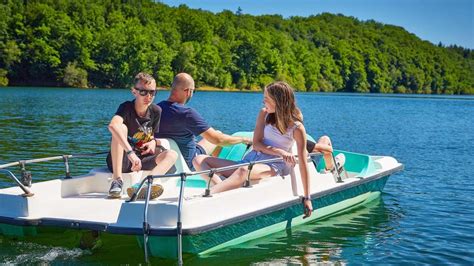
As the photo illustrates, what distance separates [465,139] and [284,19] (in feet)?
479

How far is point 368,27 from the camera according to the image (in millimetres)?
187875

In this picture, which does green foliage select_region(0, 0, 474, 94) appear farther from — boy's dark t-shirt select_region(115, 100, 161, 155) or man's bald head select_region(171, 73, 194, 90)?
boy's dark t-shirt select_region(115, 100, 161, 155)

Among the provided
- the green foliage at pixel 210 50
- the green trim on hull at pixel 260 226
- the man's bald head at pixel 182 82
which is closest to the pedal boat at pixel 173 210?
the green trim on hull at pixel 260 226

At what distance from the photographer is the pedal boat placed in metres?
6.48

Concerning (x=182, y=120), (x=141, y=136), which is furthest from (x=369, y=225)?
(x=141, y=136)

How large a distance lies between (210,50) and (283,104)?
100800mm

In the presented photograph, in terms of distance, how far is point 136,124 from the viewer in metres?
7.83

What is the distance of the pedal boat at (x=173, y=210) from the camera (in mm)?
6484

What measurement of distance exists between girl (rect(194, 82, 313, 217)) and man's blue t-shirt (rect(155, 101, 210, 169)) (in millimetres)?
353

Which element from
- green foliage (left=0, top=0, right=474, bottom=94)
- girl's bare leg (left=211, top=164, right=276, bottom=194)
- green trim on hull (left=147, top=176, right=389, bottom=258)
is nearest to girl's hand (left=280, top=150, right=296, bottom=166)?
girl's bare leg (left=211, top=164, right=276, bottom=194)

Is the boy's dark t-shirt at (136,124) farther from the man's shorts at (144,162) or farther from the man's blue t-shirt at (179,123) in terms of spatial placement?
the man's blue t-shirt at (179,123)

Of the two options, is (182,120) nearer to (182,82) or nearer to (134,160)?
(182,82)

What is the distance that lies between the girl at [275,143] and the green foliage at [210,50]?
73.9 metres

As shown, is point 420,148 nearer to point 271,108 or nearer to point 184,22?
point 271,108
